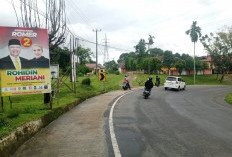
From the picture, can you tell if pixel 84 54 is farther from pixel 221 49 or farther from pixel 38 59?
pixel 38 59

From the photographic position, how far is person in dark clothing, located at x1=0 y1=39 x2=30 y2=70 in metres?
7.60

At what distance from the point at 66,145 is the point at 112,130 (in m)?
1.76

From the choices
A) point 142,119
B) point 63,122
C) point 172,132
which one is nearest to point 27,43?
point 63,122

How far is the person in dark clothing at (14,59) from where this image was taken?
7600 mm

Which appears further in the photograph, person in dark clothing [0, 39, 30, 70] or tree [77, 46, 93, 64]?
tree [77, 46, 93, 64]

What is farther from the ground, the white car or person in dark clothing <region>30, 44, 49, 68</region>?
person in dark clothing <region>30, 44, 49, 68</region>

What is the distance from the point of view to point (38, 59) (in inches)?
326

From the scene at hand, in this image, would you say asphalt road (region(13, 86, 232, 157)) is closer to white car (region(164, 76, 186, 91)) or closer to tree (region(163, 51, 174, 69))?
white car (region(164, 76, 186, 91))

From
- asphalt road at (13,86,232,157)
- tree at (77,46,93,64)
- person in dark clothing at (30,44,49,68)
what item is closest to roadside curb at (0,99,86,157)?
asphalt road at (13,86,232,157)

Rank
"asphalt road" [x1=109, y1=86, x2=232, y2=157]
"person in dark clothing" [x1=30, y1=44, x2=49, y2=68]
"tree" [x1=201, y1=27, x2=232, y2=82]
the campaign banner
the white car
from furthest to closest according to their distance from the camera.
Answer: "tree" [x1=201, y1=27, x2=232, y2=82], the white car, "person in dark clothing" [x1=30, y1=44, x2=49, y2=68], the campaign banner, "asphalt road" [x1=109, y1=86, x2=232, y2=157]

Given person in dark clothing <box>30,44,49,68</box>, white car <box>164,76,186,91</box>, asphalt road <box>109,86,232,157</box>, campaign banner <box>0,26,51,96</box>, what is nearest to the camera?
asphalt road <box>109,86,232,157</box>

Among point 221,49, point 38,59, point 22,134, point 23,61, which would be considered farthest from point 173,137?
point 221,49

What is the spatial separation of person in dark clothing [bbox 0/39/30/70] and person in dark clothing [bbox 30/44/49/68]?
27 cm

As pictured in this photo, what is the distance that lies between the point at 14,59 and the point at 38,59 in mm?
890
